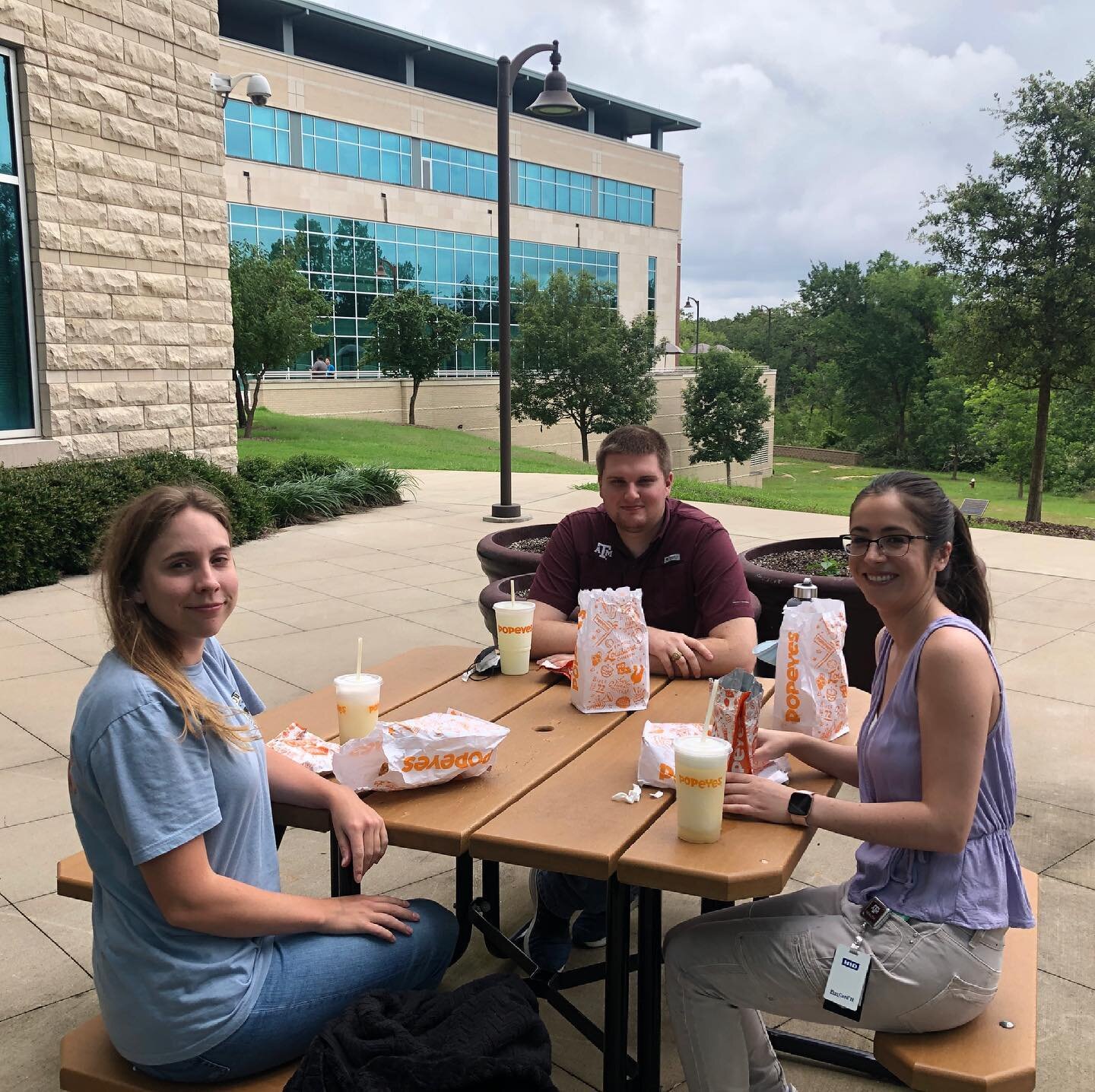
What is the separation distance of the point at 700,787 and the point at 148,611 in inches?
44.6

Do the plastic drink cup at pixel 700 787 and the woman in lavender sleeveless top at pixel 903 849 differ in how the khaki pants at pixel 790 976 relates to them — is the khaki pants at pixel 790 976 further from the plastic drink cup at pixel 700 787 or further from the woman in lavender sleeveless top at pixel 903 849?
the plastic drink cup at pixel 700 787

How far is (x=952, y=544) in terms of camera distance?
2264mm

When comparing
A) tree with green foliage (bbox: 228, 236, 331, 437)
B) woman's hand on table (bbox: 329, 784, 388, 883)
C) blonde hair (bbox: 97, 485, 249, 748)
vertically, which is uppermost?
tree with green foliage (bbox: 228, 236, 331, 437)

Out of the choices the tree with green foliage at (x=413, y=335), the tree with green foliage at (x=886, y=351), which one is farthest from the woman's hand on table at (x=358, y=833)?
the tree with green foliage at (x=886, y=351)

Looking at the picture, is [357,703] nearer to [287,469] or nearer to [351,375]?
[287,469]

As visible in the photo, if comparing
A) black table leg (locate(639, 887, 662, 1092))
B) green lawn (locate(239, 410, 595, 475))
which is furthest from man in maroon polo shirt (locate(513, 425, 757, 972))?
green lawn (locate(239, 410, 595, 475))

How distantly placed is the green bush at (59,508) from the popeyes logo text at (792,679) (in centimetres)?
629

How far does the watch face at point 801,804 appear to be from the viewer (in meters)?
2.15

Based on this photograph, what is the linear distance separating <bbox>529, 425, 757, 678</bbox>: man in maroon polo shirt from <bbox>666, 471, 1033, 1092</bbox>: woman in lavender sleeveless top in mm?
1021

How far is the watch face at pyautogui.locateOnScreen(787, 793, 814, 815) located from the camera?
2150mm

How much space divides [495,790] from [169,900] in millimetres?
731

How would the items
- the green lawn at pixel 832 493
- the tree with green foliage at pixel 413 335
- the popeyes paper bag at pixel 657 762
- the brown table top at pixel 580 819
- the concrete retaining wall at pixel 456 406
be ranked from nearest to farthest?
the brown table top at pixel 580 819 < the popeyes paper bag at pixel 657 762 < the green lawn at pixel 832 493 < the concrete retaining wall at pixel 456 406 < the tree with green foliage at pixel 413 335

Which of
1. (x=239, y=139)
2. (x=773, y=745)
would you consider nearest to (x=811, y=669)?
(x=773, y=745)

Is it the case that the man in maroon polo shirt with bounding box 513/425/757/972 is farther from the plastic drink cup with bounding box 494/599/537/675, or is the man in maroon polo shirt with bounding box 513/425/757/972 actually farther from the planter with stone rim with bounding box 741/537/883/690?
the planter with stone rim with bounding box 741/537/883/690
